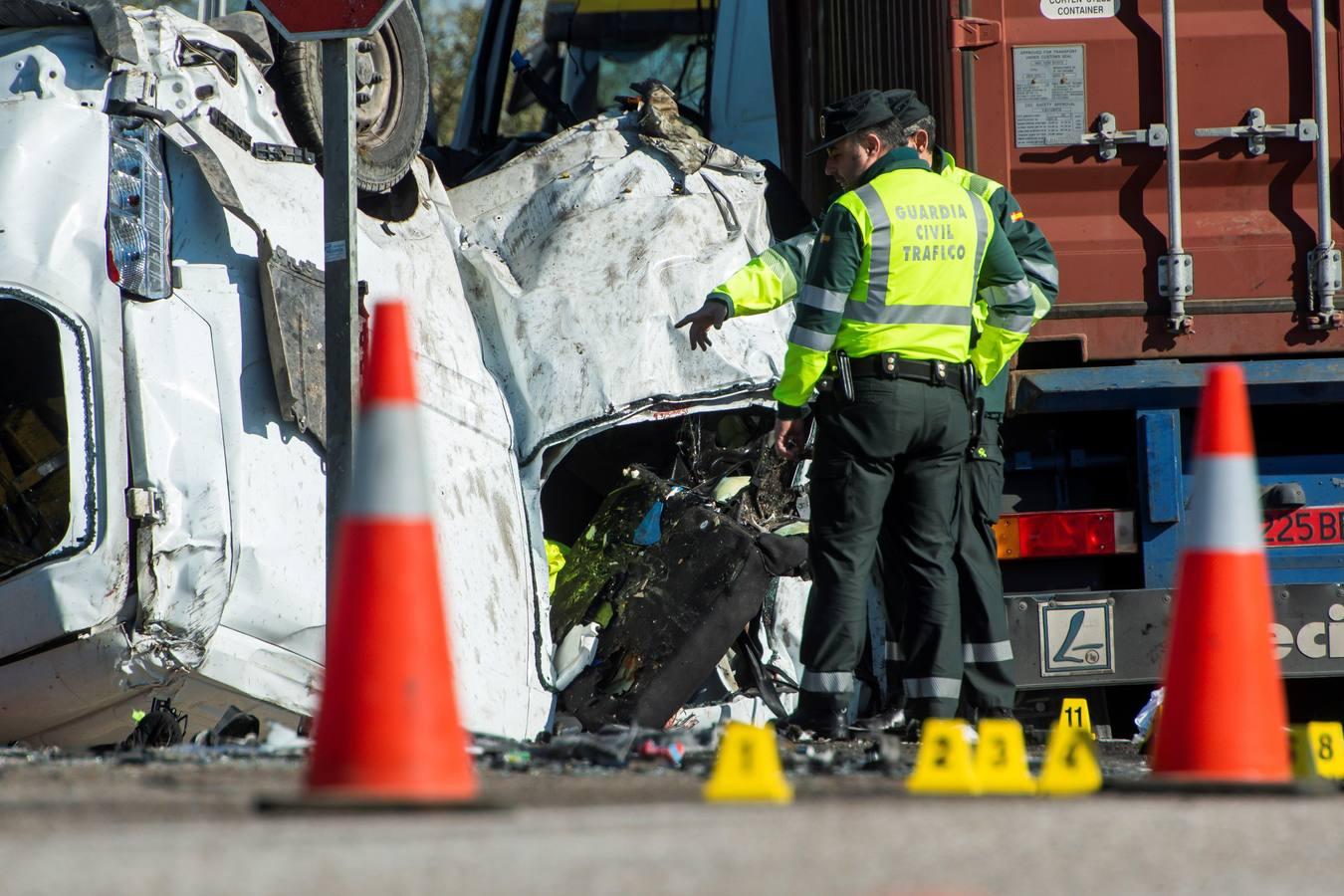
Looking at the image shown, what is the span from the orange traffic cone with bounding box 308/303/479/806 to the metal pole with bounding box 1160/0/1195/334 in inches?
114

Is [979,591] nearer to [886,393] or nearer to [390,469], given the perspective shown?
[886,393]

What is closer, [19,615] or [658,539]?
[19,615]

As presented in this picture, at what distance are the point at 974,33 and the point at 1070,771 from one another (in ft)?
8.83

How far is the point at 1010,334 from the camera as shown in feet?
14.9

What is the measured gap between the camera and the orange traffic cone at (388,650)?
7.59 feet

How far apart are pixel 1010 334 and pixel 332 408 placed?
5.82 ft

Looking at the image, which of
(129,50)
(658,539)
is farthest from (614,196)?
(129,50)

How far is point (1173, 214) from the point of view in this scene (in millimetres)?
4758

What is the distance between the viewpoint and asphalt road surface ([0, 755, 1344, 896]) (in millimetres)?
1882

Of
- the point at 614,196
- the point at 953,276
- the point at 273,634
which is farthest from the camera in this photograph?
the point at 614,196

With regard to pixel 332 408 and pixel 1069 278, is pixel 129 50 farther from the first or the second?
pixel 1069 278

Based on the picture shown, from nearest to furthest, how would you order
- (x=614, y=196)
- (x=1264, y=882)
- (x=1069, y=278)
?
(x=1264, y=882) < (x=1069, y=278) < (x=614, y=196)

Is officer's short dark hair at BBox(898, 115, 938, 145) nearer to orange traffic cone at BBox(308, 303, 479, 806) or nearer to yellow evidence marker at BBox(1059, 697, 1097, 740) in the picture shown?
yellow evidence marker at BBox(1059, 697, 1097, 740)

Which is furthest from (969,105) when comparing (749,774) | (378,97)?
(749,774)
